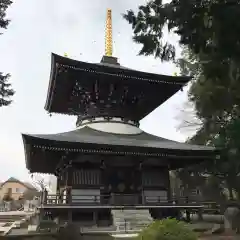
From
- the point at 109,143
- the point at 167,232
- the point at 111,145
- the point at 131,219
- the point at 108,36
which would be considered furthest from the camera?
the point at 108,36

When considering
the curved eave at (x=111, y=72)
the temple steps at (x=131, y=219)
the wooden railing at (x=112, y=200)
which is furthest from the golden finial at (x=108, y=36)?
the temple steps at (x=131, y=219)

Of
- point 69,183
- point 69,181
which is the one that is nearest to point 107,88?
point 69,181

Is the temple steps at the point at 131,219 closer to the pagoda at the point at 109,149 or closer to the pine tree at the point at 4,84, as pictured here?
the pagoda at the point at 109,149

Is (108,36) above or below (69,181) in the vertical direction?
above

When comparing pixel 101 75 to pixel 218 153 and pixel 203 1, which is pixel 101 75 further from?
pixel 203 1

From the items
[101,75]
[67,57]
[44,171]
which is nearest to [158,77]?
[101,75]

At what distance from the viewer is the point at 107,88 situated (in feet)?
75.5

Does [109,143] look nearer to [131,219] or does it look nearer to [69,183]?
[69,183]

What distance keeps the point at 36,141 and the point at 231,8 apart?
42.6 feet

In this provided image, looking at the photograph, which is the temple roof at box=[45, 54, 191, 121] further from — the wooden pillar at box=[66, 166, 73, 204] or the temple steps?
the temple steps

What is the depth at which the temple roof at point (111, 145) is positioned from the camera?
62.0 ft

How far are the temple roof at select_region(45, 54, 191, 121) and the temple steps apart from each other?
7.03 m

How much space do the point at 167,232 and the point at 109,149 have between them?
9.75m

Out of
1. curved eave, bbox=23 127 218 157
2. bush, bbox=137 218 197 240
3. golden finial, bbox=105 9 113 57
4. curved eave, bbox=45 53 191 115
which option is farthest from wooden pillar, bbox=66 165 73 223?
golden finial, bbox=105 9 113 57
